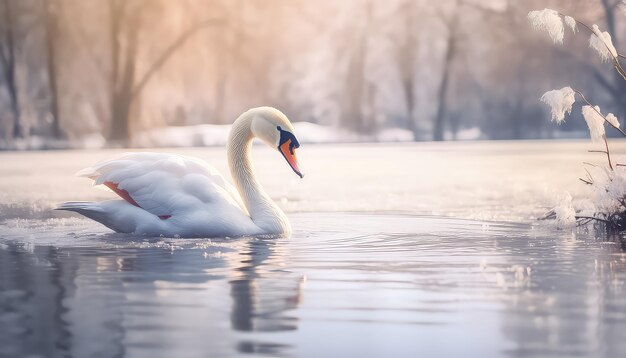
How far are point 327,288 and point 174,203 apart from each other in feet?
8.76

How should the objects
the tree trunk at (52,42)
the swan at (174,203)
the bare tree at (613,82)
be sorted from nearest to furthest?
the swan at (174,203)
the tree trunk at (52,42)
the bare tree at (613,82)

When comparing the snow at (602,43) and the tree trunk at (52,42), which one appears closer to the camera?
the snow at (602,43)

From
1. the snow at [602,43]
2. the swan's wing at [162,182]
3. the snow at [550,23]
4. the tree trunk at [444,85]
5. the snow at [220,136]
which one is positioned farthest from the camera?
the tree trunk at [444,85]

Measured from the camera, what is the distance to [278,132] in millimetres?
8500

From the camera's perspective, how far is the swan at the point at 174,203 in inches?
305

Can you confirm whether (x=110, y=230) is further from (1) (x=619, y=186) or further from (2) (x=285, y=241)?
(1) (x=619, y=186)

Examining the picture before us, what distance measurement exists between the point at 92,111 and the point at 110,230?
19.7 m

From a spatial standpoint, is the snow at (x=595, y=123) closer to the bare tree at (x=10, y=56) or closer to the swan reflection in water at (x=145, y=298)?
the swan reflection in water at (x=145, y=298)

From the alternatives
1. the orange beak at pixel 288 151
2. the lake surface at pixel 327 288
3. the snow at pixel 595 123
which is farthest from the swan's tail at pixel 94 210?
the snow at pixel 595 123

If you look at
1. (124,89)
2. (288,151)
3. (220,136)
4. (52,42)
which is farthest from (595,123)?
(220,136)

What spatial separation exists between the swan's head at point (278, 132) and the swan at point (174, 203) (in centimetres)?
3

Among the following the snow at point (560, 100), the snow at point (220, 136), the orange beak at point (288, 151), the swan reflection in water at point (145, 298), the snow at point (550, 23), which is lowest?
the swan reflection in water at point (145, 298)

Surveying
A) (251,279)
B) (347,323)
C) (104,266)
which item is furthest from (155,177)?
(347,323)

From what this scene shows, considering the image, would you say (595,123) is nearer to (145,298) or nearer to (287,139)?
(287,139)
